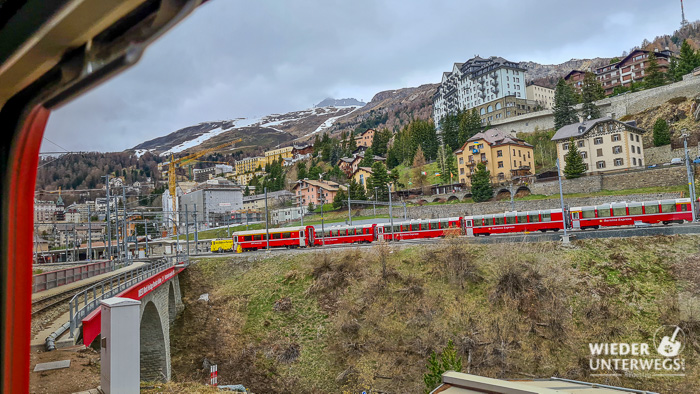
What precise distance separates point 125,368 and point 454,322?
16858 mm

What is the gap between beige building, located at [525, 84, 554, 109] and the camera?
10238 centimetres

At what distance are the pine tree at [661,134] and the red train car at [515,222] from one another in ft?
101

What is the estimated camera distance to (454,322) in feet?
70.0

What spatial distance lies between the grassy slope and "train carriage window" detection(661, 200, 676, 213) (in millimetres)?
6064

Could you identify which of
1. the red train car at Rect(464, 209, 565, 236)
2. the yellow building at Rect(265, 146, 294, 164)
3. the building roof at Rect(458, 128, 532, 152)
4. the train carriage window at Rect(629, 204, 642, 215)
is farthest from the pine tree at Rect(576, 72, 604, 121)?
the yellow building at Rect(265, 146, 294, 164)

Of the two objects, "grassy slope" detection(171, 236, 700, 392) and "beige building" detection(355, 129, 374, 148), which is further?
"beige building" detection(355, 129, 374, 148)

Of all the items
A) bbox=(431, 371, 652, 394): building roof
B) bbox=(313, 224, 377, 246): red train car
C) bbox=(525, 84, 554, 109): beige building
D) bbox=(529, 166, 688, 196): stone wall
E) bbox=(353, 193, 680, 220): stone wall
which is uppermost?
bbox=(525, 84, 554, 109): beige building

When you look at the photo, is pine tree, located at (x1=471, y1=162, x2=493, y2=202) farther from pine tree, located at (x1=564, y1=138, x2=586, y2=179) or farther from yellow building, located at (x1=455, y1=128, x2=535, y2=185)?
pine tree, located at (x1=564, y1=138, x2=586, y2=179)

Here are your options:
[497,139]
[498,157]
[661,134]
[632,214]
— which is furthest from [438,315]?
[661,134]

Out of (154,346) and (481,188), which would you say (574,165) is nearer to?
(481,188)

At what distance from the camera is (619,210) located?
98.3 feet

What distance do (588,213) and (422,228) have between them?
12404 mm

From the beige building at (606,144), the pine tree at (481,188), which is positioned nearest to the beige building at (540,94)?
the beige building at (606,144)

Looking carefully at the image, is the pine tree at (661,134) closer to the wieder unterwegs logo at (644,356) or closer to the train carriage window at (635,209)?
the train carriage window at (635,209)
